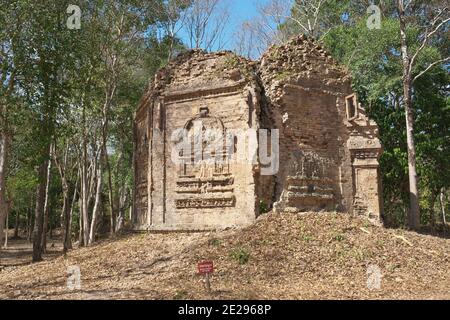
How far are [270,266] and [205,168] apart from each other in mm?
5006

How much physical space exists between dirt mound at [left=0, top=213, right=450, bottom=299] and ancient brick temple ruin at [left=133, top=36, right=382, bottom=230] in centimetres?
106

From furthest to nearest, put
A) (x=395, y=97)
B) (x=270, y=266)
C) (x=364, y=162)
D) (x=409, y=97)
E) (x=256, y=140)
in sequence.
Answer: (x=395, y=97)
(x=409, y=97)
(x=364, y=162)
(x=256, y=140)
(x=270, y=266)

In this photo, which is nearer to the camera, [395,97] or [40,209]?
[40,209]

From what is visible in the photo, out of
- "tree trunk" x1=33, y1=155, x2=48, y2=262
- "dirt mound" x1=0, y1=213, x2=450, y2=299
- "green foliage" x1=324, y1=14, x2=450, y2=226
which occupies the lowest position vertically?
"dirt mound" x1=0, y1=213, x2=450, y2=299

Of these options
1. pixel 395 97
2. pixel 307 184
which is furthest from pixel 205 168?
pixel 395 97

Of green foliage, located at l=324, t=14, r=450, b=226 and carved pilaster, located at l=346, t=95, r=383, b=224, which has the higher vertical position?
green foliage, located at l=324, t=14, r=450, b=226

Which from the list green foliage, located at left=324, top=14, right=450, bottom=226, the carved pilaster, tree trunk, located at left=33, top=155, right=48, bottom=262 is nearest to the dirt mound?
the carved pilaster

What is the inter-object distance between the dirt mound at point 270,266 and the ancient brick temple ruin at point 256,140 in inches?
41.6

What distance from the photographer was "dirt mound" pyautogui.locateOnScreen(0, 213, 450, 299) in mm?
8531

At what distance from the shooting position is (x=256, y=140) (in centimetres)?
1359

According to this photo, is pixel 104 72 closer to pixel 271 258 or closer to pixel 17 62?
pixel 17 62

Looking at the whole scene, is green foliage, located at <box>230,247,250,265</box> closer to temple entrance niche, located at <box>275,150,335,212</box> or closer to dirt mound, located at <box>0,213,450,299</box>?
dirt mound, located at <box>0,213,450,299</box>

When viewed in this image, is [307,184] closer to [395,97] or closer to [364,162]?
[364,162]
